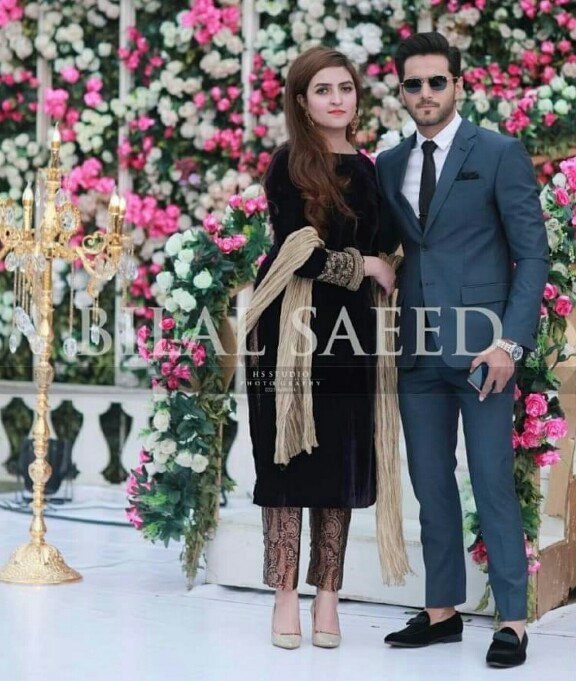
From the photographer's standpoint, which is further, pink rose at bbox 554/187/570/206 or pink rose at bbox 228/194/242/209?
pink rose at bbox 228/194/242/209

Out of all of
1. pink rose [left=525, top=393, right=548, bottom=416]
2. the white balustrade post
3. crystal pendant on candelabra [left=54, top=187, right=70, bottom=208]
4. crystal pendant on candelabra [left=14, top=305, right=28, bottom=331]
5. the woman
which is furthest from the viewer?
the white balustrade post

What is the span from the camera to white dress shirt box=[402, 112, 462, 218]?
11.5 ft

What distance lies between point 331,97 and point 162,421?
55.2 inches

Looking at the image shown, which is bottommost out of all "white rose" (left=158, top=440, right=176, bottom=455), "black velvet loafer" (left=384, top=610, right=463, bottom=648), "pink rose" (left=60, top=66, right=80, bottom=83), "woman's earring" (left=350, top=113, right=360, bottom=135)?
"black velvet loafer" (left=384, top=610, right=463, bottom=648)

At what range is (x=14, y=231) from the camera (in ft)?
14.9

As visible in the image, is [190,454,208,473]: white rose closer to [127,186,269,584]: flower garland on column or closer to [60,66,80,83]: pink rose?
→ [127,186,269,584]: flower garland on column

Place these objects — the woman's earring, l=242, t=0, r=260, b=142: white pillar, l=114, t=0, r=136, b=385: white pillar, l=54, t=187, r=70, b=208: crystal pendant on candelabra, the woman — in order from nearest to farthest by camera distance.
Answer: the woman < the woman's earring < l=54, t=187, r=70, b=208: crystal pendant on candelabra < l=242, t=0, r=260, b=142: white pillar < l=114, t=0, r=136, b=385: white pillar

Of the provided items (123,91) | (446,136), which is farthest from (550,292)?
(123,91)

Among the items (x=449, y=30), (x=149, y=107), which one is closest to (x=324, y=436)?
(x=449, y=30)

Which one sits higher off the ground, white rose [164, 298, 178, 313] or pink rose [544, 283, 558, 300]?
pink rose [544, 283, 558, 300]

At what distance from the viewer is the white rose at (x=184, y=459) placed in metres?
4.34

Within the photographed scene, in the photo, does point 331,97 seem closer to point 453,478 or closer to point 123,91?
point 453,478

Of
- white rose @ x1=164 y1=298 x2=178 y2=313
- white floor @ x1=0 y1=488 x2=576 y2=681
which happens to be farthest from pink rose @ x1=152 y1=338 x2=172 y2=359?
white floor @ x1=0 y1=488 x2=576 y2=681

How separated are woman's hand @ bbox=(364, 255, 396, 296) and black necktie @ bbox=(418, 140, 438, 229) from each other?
158 mm
